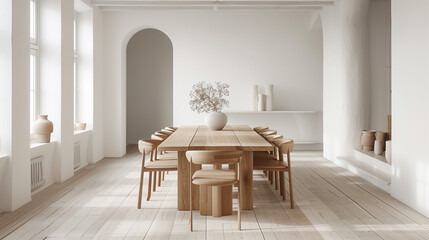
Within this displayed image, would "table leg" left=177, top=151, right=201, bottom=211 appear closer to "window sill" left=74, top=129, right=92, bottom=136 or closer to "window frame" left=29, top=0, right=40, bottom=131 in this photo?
"window frame" left=29, top=0, right=40, bottom=131

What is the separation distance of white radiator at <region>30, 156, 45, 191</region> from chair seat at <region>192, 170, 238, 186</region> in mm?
2528

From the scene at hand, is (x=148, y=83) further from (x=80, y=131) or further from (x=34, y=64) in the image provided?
(x=34, y=64)

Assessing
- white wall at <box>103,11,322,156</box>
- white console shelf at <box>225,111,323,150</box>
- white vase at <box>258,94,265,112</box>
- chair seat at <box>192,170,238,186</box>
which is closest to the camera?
chair seat at <box>192,170,238,186</box>

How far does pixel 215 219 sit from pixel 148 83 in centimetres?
826

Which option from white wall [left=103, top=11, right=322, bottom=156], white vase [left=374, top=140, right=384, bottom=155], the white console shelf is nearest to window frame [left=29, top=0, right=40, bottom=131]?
white wall [left=103, top=11, right=322, bottom=156]

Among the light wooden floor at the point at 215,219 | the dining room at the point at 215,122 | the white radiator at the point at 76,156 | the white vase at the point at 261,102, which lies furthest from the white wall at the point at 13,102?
the white vase at the point at 261,102

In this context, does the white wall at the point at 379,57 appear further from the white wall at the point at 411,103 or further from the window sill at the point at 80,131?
the window sill at the point at 80,131

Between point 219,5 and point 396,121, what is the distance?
4.47m

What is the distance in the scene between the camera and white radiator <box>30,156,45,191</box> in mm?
5807

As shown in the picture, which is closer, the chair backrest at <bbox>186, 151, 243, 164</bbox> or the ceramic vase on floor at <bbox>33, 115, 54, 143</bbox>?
the chair backrest at <bbox>186, 151, 243, 164</bbox>

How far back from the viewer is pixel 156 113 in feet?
40.4

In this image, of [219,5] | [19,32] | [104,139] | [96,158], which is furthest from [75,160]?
[219,5]

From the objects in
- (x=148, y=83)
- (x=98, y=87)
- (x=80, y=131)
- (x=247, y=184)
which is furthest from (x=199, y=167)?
(x=148, y=83)

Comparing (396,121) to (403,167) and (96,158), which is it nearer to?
(403,167)
